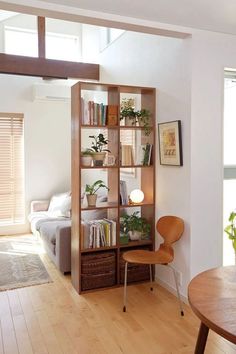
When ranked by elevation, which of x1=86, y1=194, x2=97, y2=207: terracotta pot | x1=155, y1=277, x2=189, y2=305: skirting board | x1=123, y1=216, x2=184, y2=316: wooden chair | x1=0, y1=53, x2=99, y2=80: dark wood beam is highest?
x1=0, y1=53, x2=99, y2=80: dark wood beam

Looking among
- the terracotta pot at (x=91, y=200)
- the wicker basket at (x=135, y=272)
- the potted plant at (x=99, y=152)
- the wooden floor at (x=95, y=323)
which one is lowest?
the wooden floor at (x=95, y=323)

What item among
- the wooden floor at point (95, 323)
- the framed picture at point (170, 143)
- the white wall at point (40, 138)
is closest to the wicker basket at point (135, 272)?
the wooden floor at point (95, 323)

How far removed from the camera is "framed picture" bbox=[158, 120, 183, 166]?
10.4 ft

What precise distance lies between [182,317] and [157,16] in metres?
2.54

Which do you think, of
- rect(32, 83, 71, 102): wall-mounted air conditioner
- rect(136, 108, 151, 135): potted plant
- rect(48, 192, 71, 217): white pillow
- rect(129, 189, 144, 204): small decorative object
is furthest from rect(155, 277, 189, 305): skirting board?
rect(32, 83, 71, 102): wall-mounted air conditioner

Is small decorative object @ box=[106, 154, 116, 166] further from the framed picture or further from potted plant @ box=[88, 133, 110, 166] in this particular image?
the framed picture

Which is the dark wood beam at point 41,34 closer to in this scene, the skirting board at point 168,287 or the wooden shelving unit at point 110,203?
the wooden shelving unit at point 110,203

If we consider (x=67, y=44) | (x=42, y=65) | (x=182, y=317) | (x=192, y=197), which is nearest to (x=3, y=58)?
(x=42, y=65)

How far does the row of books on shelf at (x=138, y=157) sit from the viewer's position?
359cm

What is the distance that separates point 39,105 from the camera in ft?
19.4

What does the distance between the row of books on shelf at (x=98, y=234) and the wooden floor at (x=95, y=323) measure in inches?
19.3

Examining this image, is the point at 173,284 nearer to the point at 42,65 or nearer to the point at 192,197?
the point at 192,197

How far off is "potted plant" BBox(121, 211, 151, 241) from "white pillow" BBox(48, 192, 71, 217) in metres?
1.83

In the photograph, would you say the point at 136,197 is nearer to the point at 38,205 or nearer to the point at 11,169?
the point at 38,205
